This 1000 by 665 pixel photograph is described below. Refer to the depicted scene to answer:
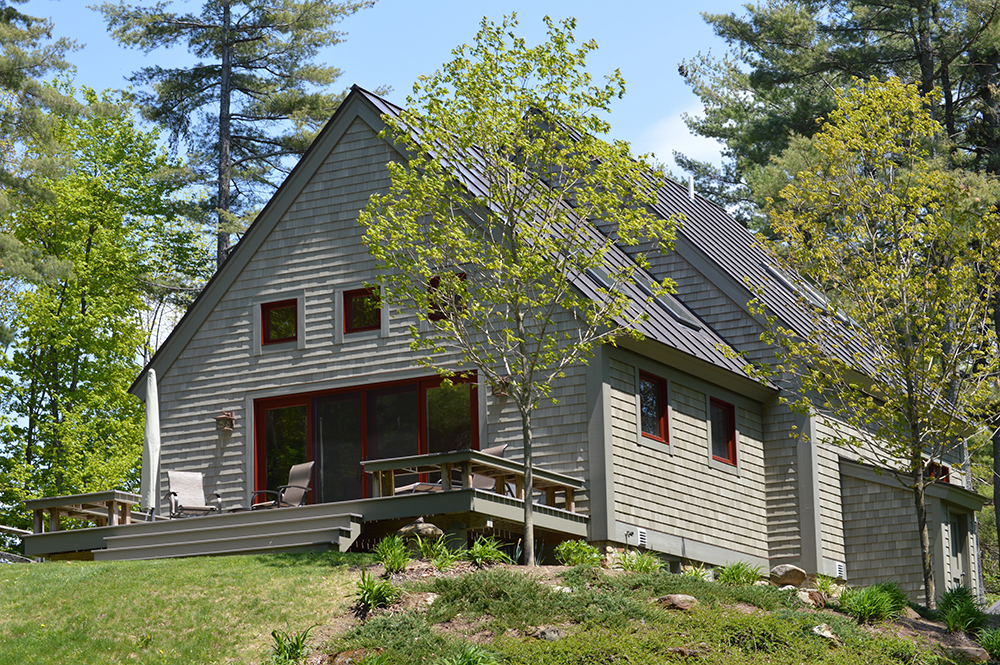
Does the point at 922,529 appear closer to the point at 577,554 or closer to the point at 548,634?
the point at 577,554

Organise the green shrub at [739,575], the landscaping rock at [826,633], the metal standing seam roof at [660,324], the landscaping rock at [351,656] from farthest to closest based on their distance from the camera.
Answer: the metal standing seam roof at [660,324] < the green shrub at [739,575] < the landscaping rock at [826,633] < the landscaping rock at [351,656]

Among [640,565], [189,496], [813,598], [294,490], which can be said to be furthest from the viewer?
[189,496]

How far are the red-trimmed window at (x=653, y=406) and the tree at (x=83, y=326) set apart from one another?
16.6 m

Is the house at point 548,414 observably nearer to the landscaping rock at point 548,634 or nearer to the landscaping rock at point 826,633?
the landscaping rock at point 548,634

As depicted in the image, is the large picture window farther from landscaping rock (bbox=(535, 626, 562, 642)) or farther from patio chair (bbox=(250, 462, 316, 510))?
landscaping rock (bbox=(535, 626, 562, 642))

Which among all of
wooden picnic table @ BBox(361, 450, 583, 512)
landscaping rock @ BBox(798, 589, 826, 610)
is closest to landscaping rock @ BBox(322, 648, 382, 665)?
wooden picnic table @ BBox(361, 450, 583, 512)

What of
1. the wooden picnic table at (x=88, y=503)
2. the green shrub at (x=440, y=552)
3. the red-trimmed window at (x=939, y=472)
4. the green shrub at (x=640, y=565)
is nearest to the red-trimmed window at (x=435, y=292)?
the green shrub at (x=440, y=552)

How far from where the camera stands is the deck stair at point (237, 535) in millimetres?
14094

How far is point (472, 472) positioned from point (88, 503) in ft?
17.6

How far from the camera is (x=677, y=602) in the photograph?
37.3 feet

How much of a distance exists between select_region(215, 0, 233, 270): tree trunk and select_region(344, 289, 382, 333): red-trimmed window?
13.0 m

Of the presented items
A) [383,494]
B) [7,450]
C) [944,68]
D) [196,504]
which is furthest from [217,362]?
[944,68]

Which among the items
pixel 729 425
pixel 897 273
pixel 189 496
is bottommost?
pixel 189 496

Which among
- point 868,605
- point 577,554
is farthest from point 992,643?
point 577,554
